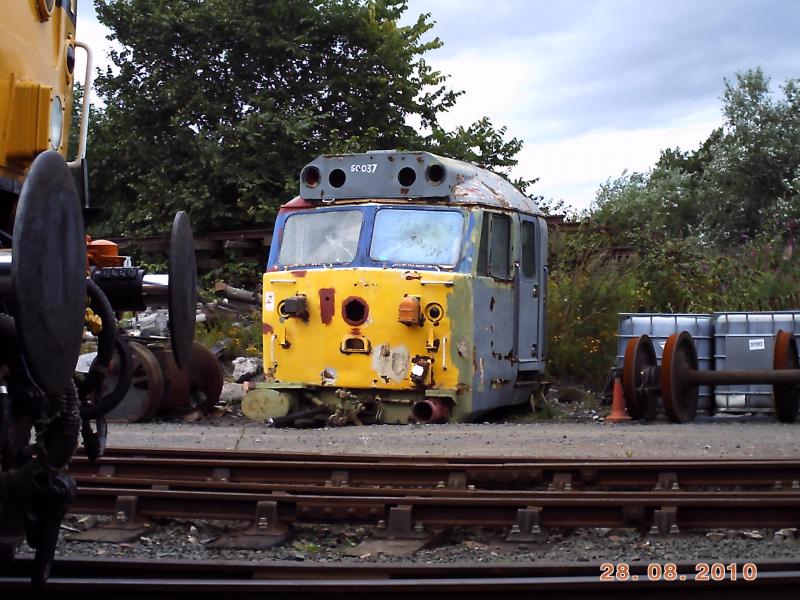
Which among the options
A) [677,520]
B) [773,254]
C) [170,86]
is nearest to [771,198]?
[773,254]

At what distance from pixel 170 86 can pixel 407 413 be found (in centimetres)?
1408

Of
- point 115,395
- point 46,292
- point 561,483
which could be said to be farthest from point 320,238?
point 46,292

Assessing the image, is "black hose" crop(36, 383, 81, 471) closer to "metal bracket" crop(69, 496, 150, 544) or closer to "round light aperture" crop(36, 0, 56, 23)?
"round light aperture" crop(36, 0, 56, 23)

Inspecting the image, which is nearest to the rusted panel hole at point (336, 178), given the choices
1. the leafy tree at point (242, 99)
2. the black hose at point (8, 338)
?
the black hose at point (8, 338)

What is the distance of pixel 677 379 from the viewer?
430 inches

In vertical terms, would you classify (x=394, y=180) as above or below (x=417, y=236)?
above

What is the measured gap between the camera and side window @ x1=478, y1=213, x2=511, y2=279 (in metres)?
10.7

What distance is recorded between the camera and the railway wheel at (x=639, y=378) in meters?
11.0

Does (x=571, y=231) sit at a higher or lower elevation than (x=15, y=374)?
higher

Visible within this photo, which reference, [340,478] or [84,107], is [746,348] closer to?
[340,478]

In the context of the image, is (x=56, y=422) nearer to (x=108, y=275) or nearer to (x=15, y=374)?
(x=15, y=374)

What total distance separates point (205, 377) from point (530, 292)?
3.81m

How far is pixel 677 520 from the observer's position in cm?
573

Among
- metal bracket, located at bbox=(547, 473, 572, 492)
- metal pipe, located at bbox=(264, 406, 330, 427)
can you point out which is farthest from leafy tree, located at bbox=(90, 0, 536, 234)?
metal bracket, located at bbox=(547, 473, 572, 492)
